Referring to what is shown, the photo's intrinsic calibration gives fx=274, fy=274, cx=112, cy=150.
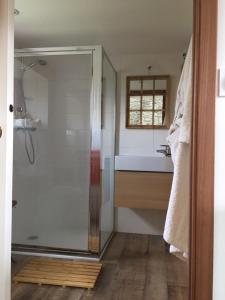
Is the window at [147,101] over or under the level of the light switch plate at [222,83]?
over

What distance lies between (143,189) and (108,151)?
55cm

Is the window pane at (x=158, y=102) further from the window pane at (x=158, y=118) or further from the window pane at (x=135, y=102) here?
the window pane at (x=135, y=102)

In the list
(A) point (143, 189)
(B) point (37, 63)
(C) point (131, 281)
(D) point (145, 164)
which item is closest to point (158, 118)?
(D) point (145, 164)

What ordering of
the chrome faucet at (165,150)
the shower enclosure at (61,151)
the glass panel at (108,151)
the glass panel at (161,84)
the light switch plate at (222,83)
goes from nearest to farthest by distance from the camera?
the light switch plate at (222,83) → the shower enclosure at (61,151) → the glass panel at (108,151) → the chrome faucet at (165,150) → the glass panel at (161,84)

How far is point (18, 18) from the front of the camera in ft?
7.77

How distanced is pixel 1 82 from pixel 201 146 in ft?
3.09

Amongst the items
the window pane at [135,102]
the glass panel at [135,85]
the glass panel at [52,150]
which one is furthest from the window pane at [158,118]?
the glass panel at [52,150]

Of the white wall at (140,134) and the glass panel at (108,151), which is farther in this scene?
the white wall at (140,134)

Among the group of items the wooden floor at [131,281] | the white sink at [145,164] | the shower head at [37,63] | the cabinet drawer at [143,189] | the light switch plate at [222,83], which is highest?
the shower head at [37,63]

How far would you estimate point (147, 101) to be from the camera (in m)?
3.22

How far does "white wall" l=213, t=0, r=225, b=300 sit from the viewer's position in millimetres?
1013

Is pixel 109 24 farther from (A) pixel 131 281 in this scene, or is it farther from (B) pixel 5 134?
(A) pixel 131 281

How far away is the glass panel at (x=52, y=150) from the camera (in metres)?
2.67

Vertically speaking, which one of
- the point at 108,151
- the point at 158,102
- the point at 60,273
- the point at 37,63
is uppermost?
the point at 37,63
